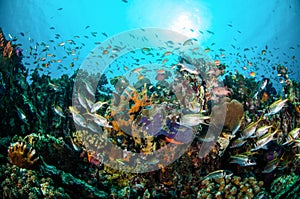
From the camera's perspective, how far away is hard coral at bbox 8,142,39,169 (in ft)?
12.9

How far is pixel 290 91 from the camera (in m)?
7.42

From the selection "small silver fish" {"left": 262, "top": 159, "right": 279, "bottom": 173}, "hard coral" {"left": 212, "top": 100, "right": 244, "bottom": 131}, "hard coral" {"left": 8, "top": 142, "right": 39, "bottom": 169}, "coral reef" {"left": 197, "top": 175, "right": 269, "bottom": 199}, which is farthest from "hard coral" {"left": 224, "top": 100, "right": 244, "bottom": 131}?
"hard coral" {"left": 8, "top": 142, "right": 39, "bottom": 169}

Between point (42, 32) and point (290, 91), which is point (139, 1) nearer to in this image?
point (42, 32)

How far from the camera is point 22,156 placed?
3.95m

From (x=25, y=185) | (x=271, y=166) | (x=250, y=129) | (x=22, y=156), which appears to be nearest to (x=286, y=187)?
(x=271, y=166)

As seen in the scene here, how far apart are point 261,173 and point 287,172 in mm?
640

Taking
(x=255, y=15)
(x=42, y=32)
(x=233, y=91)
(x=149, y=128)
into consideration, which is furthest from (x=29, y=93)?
(x=42, y=32)

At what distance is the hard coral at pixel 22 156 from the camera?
3.92 m

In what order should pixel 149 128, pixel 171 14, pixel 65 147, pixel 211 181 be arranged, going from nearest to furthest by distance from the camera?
pixel 211 181 → pixel 149 128 → pixel 65 147 → pixel 171 14

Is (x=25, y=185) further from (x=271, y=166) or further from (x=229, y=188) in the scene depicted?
(x=271, y=166)

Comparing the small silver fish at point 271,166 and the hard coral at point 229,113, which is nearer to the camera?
the small silver fish at point 271,166

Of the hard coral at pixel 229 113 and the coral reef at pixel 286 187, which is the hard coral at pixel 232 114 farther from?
the coral reef at pixel 286 187

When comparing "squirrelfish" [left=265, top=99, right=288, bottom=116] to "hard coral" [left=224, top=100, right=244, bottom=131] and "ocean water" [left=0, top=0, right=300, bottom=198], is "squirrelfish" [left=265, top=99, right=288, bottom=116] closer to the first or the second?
"ocean water" [left=0, top=0, right=300, bottom=198]

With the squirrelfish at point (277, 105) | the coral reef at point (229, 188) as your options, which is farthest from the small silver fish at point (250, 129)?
the coral reef at point (229, 188)
